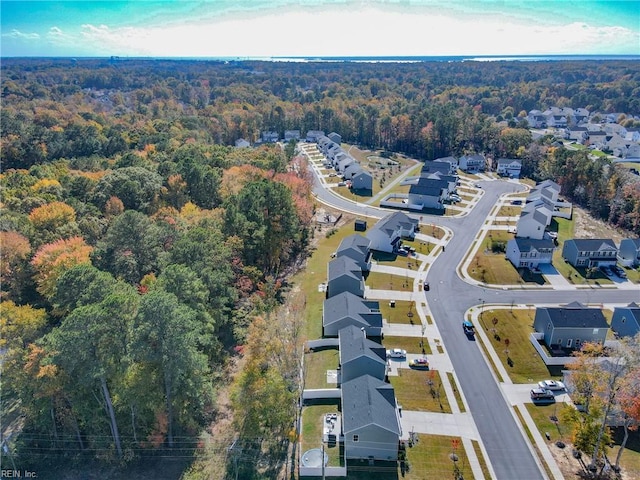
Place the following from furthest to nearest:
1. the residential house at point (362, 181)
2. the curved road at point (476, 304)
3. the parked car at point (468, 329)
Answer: the residential house at point (362, 181)
the parked car at point (468, 329)
the curved road at point (476, 304)

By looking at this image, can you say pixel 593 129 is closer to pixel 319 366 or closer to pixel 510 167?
pixel 510 167

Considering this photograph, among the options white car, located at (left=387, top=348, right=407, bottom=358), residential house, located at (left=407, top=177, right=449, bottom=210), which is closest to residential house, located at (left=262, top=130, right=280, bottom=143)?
residential house, located at (left=407, top=177, right=449, bottom=210)

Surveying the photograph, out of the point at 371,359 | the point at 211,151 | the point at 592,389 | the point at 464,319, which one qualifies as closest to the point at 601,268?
the point at 464,319

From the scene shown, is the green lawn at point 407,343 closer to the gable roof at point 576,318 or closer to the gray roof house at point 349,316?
the gray roof house at point 349,316

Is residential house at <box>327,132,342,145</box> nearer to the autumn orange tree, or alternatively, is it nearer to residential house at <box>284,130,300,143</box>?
residential house at <box>284,130,300,143</box>

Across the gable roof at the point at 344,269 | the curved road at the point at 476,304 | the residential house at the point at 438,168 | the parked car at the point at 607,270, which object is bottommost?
the parked car at the point at 607,270

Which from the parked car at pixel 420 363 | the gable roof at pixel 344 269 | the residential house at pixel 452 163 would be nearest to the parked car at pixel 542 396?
the parked car at pixel 420 363
